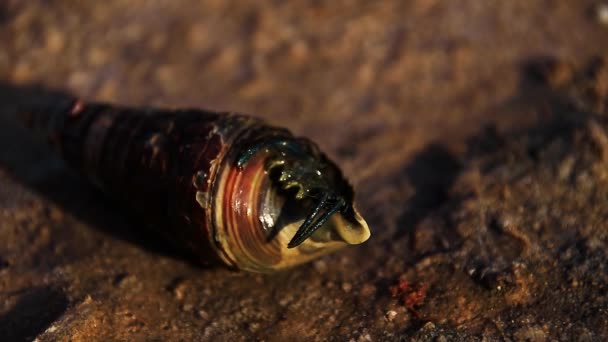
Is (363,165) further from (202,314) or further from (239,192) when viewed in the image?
(202,314)

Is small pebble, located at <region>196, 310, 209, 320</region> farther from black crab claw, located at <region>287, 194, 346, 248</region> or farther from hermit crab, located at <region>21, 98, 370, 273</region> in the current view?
black crab claw, located at <region>287, 194, 346, 248</region>

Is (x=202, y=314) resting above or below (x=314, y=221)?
below

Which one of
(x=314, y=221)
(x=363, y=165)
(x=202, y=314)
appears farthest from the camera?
(x=363, y=165)

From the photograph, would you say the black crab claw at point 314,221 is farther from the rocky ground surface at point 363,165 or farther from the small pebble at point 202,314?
the small pebble at point 202,314

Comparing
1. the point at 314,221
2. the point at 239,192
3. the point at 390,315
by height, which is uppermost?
the point at 239,192

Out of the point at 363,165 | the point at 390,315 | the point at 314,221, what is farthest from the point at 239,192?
the point at 363,165

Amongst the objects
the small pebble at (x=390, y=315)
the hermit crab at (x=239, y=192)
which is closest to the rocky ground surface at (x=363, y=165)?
the small pebble at (x=390, y=315)

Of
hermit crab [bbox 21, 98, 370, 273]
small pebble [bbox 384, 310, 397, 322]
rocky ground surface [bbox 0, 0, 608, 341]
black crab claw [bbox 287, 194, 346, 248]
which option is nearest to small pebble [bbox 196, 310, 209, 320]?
rocky ground surface [bbox 0, 0, 608, 341]
